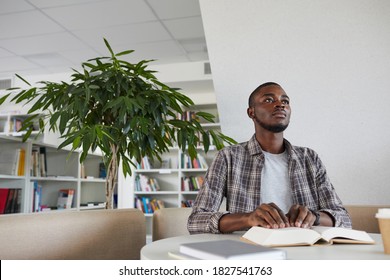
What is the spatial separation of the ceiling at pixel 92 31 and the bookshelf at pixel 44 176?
1407 mm

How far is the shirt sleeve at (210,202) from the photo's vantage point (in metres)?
1.13

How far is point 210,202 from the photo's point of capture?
4.33 feet

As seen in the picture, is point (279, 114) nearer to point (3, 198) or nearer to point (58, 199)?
point (3, 198)

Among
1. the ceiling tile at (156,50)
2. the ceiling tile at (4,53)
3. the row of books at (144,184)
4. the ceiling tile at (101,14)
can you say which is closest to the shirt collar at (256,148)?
the ceiling tile at (101,14)

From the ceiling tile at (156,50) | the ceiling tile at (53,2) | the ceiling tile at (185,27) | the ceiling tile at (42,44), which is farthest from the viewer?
the ceiling tile at (156,50)

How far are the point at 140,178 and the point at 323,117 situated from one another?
→ 3476 millimetres

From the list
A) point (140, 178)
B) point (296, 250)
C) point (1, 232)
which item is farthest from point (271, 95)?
point (140, 178)

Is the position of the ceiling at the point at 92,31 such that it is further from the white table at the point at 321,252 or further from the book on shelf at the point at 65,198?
the white table at the point at 321,252

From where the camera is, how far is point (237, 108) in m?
1.92

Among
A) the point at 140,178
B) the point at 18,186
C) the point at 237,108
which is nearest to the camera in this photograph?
the point at 237,108

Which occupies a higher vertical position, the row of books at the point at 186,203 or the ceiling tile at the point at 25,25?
the ceiling tile at the point at 25,25

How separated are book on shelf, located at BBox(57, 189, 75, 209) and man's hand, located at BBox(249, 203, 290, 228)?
309 cm
